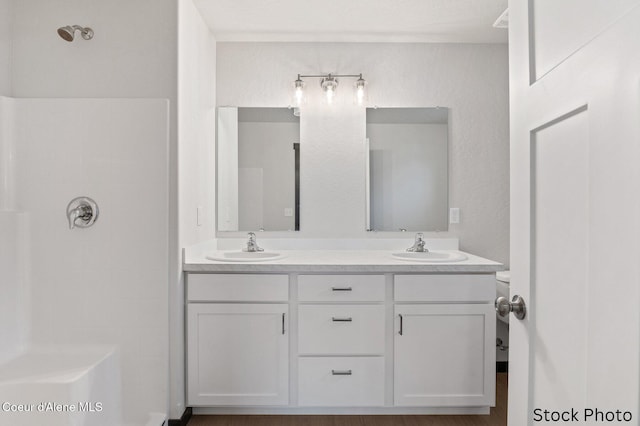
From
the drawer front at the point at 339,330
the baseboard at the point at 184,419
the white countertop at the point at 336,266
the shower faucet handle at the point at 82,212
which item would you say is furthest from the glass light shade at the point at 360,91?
the baseboard at the point at 184,419

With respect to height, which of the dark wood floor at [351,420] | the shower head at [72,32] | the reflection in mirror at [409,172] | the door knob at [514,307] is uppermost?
the shower head at [72,32]

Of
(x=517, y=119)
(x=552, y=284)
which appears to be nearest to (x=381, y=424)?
(x=552, y=284)

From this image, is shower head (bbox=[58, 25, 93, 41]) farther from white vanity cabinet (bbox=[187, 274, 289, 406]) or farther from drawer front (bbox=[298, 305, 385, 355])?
drawer front (bbox=[298, 305, 385, 355])

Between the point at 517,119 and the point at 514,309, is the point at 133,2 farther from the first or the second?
the point at 514,309

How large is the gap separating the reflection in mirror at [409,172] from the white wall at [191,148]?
3.55 ft

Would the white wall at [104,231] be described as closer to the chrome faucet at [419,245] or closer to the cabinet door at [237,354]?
the cabinet door at [237,354]

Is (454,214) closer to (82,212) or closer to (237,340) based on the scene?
(237,340)

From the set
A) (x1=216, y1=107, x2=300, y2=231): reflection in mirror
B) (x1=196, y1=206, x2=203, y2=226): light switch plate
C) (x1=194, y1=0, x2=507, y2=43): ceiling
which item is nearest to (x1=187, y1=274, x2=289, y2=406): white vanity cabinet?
(x1=196, y1=206, x2=203, y2=226): light switch plate

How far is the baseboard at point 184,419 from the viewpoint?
2.08 meters

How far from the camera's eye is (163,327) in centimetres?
208

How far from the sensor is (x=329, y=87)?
2.72 meters

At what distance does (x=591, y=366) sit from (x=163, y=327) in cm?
189

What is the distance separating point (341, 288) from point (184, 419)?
1.08 metres

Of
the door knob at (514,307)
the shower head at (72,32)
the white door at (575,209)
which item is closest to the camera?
the white door at (575,209)
